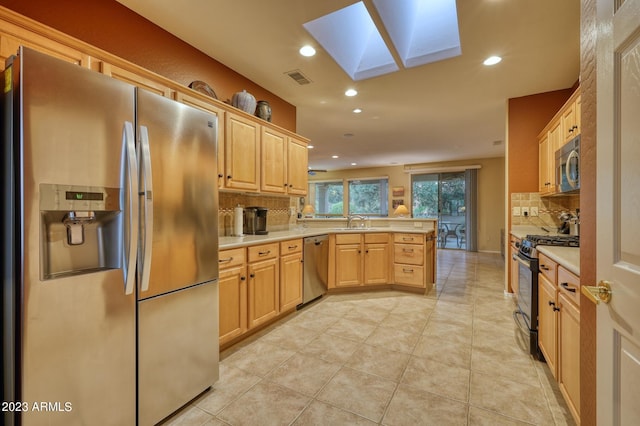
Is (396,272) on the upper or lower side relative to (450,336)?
upper

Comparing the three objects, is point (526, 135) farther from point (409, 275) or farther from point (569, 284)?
point (569, 284)

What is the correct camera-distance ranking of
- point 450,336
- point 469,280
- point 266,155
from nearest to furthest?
1. point 450,336
2. point 266,155
3. point 469,280

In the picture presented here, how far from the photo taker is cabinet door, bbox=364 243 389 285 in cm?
387

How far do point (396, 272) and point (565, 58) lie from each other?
290cm

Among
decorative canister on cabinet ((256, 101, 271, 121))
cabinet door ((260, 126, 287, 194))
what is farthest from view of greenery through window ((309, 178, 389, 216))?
decorative canister on cabinet ((256, 101, 271, 121))

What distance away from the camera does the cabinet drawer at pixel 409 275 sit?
12.3 ft

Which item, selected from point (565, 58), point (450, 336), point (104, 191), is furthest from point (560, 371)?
point (565, 58)

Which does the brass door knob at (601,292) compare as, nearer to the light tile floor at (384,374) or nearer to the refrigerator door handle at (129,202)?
the light tile floor at (384,374)

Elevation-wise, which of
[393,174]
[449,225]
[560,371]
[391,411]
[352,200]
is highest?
[393,174]

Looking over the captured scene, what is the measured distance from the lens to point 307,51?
2.66m

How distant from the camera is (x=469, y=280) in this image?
14.9 feet

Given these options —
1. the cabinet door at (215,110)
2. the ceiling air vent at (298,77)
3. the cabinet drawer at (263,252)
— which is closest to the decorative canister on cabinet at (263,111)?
the ceiling air vent at (298,77)

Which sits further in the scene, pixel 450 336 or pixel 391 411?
pixel 450 336

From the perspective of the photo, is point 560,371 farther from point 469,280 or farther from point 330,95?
point 330,95
